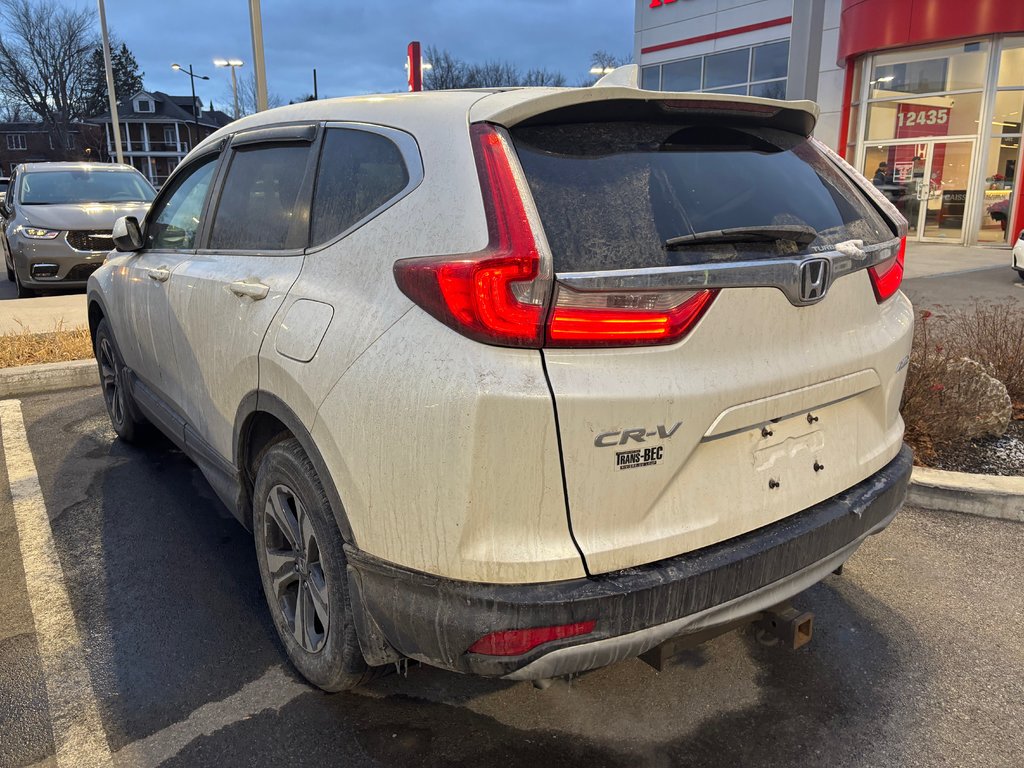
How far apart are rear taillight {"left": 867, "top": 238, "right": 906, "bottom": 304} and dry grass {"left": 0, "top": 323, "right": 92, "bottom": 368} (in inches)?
256

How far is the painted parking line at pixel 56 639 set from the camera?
2438mm

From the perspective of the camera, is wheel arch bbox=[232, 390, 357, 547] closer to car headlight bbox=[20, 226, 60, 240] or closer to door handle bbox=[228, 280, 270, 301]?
door handle bbox=[228, 280, 270, 301]

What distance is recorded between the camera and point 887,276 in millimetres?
2607

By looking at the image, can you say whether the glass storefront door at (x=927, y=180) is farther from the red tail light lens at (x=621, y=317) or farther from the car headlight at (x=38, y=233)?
the red tail light lens at (x=621, y=317)

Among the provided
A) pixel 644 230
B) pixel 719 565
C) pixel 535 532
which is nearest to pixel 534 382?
pixel 535 532

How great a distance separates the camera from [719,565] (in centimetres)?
202

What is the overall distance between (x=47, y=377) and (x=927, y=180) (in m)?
19.4

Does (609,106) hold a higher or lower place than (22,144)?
lower

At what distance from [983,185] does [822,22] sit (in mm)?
6213

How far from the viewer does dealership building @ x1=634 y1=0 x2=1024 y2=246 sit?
688 inches

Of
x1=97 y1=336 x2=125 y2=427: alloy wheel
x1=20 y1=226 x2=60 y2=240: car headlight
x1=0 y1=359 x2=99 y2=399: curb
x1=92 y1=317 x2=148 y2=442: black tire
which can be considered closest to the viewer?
x1=92 y1=317 x2=148 y2=442: black tire

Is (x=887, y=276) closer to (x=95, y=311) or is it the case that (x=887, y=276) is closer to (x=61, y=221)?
(x=95, y=311)

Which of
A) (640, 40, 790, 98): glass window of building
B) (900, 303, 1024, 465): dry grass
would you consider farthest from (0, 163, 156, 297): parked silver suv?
(640, 40, 790, 98): glass window of building

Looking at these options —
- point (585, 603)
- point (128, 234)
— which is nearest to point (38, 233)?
point (128, 234)
